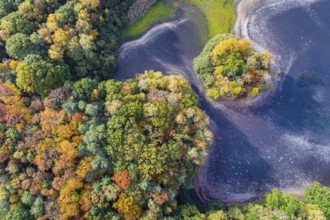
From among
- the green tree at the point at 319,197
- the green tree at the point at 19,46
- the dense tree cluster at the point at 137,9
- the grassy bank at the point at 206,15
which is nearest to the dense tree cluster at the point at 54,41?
the green tree at the point at 19,46

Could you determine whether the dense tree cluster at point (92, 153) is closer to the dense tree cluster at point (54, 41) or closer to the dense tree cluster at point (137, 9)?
the dense tree cluster at point (54, 41)

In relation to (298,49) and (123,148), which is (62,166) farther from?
(298,49)

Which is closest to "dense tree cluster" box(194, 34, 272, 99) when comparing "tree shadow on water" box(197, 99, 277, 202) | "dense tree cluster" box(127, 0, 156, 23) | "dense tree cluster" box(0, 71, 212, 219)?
"tree shadow on water" box(197, 99, 277, 202)

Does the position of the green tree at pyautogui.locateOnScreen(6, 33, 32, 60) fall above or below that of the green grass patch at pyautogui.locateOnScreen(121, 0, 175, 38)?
above

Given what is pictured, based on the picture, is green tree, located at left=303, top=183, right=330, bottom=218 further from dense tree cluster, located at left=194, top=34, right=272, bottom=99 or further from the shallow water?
dense tree cluster, located at left=194, top=34, right=272, bottom=99

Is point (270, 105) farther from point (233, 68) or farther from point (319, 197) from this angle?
point (319, 197)

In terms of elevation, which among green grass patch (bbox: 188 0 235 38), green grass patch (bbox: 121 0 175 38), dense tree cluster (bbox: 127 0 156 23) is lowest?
green grass patch (bbox: 188 0 235 38)

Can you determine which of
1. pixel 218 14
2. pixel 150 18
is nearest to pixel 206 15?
pixel 218 14

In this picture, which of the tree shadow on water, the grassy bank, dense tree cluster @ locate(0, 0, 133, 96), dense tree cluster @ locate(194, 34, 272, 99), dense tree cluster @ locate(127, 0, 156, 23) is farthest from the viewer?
the grassy bank
